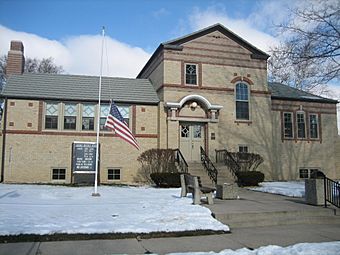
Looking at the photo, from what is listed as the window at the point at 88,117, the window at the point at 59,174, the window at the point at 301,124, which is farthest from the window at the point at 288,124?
the window at the point at 59,174

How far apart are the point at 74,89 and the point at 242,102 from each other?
11.4 metres

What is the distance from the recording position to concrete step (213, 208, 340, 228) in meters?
9.23

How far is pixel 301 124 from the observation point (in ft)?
86.2

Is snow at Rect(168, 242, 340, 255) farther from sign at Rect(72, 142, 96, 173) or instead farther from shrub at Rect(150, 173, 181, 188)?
sign at Rect(72, 142, 96, 173)

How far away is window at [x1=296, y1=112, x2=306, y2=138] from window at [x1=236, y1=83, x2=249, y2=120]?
4.60 meters

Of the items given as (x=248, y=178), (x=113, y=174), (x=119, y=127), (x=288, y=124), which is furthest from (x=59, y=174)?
(x=288, y=124)

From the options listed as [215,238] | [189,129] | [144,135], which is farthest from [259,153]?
[215,238]

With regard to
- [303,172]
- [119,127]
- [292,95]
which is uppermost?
[292,95]

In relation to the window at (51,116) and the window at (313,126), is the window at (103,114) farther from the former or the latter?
the window at (313,126)

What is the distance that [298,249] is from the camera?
6.52m

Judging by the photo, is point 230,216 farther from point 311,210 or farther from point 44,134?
point 44,134

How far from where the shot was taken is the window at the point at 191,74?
23316 mm

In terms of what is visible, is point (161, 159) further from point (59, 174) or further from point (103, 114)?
point (59, 174)

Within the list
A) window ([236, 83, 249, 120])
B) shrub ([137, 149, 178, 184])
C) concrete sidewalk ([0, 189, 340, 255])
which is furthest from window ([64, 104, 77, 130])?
concrete sidewalk ([0, 189, 340, 255])
